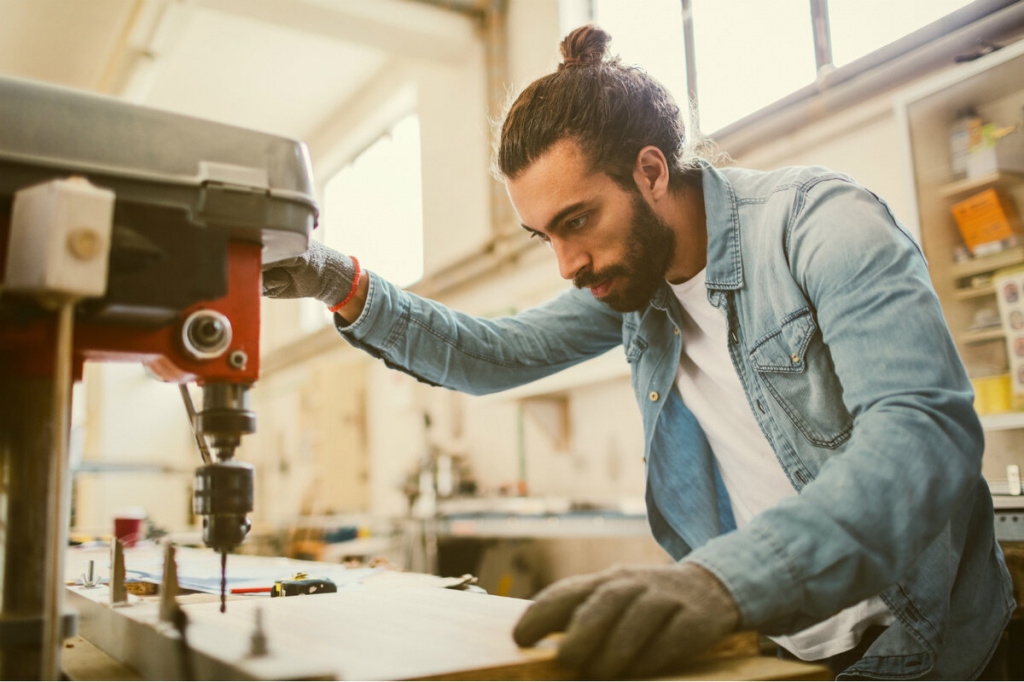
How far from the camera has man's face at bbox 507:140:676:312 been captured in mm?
1147

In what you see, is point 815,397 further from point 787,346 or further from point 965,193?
point 965,193

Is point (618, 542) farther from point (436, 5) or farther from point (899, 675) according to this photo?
point (436, 5)

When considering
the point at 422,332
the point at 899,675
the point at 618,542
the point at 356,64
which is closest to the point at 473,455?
the point at 618,542

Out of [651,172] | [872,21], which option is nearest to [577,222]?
[651,172]

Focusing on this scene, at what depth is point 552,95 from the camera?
1204 mm

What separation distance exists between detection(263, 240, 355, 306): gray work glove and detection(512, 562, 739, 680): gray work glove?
0.66 m

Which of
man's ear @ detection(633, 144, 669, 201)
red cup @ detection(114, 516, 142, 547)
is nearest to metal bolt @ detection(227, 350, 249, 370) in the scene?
man's ear @ detection(633, 144, 669, 201)

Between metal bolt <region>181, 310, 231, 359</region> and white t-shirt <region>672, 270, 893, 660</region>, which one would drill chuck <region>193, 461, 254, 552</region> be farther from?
white t-shirt <region>672, 270, 893, 660</region>

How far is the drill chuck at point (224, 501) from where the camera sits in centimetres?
68

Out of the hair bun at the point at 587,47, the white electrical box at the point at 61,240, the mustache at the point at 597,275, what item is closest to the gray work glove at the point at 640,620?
the white electrical box at the point at 61,240

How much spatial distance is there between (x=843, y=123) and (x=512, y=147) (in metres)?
1.93

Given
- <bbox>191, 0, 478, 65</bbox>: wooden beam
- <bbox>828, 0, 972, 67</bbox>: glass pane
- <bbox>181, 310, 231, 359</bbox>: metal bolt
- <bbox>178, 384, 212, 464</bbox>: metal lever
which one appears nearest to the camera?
<bbox>181, 310, 231, 359</bbox>: metal bolt

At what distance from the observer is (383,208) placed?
21.6ft

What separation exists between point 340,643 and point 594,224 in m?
0.74
